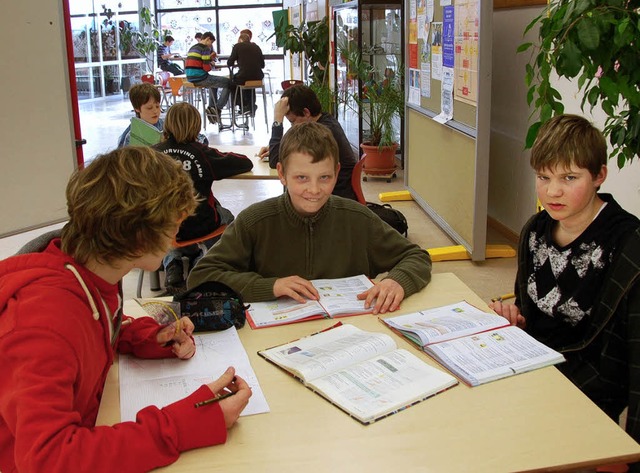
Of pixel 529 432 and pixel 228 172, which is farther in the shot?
pixel 228 172

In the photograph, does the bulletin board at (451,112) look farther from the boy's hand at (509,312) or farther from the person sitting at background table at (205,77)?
the person sitting at background table at (205,77)

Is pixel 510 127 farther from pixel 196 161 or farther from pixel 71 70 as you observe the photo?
pixel 71 70

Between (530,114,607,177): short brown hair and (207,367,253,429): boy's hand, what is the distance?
1.06 metres

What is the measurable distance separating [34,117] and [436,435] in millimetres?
3401

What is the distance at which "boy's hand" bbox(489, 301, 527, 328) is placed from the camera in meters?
1.90

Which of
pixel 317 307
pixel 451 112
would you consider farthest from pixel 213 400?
pixel 451 112

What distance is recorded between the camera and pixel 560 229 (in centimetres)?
195

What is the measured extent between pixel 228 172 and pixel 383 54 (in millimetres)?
4028

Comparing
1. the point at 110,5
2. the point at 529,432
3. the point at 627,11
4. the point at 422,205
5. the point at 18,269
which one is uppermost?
the point at 110,5

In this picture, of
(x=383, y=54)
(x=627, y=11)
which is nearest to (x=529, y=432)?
(x=627, y=11)

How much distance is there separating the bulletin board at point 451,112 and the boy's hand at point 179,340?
290cm

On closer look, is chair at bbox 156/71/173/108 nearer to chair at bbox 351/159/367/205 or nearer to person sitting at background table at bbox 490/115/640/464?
chair at bbox 351/159/367/205

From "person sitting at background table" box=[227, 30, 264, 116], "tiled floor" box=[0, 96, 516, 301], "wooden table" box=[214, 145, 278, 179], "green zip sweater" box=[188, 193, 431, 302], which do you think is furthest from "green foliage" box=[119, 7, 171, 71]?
"green zip sweater" box=[188, 193, 431, 302]

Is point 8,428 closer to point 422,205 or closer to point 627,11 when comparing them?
point 627,11
